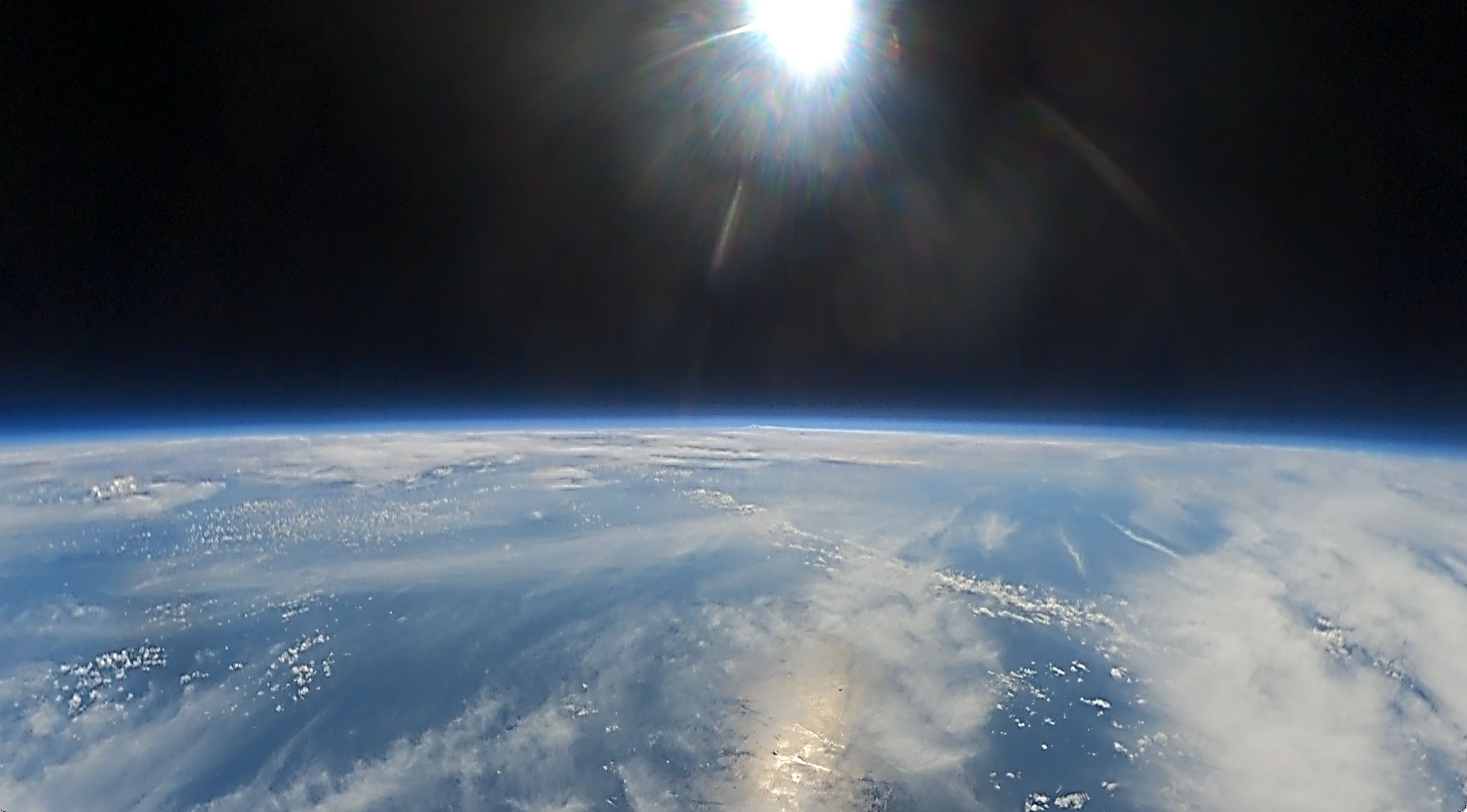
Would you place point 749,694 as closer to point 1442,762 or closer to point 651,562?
point 651,562

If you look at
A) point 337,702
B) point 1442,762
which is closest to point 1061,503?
point 1442,762

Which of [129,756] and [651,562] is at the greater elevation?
[651,562]

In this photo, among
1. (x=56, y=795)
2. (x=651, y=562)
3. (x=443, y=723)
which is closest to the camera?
(x=56, y=795)

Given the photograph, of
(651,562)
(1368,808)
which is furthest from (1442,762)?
(651,562)

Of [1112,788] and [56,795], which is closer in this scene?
Answer: [56,795]

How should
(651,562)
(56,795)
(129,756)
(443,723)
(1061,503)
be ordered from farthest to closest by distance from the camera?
(1061,503)
(651,562)
(443,723)
(129,756)
(56,795)

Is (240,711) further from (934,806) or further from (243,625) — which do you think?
(934,806)
